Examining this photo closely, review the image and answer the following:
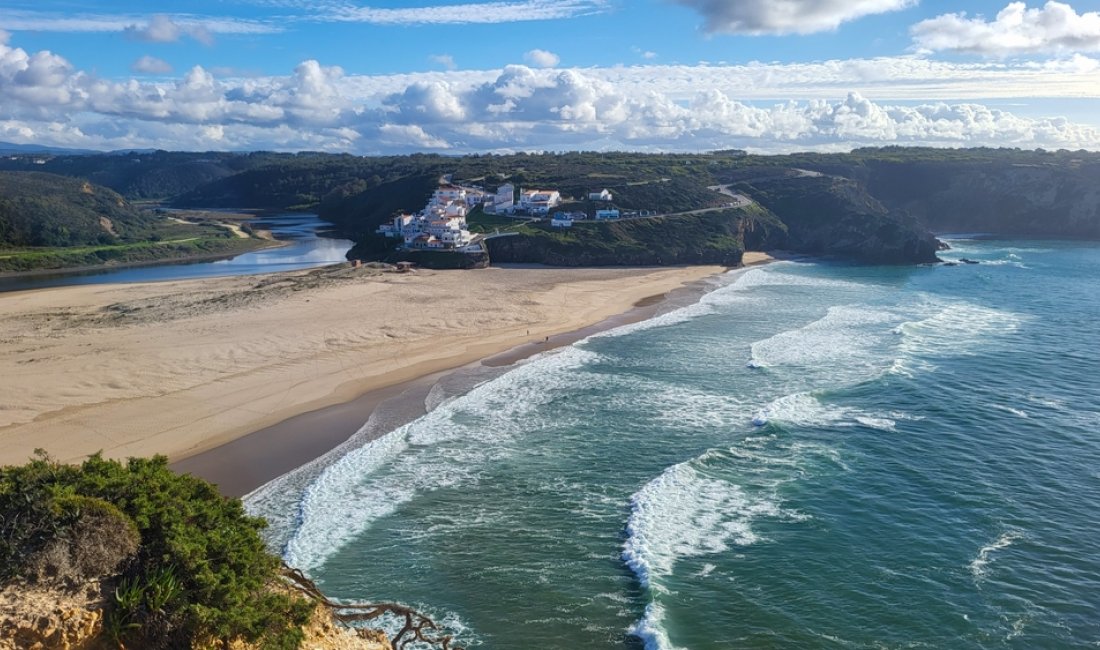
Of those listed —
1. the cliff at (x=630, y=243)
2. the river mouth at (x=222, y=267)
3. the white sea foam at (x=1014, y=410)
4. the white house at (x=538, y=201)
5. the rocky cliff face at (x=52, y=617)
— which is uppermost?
the white house at (x=538, y=201)

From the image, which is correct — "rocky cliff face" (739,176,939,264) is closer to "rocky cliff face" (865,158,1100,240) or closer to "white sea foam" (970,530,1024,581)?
"rocky cliff face" (865,158,1100,240)

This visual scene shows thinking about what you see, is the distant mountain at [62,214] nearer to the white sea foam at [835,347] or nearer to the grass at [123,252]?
the grass at [123,252]

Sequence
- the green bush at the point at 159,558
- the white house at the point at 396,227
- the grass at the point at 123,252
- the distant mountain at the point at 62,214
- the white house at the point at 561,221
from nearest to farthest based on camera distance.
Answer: the green bush at the point at 159,558 → the grass at the point at 123,252 → the white house at the point at 561,221 → the distant mountain at the point at 62,214 → the white house at the point at 396,227

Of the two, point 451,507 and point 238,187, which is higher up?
point 238,187

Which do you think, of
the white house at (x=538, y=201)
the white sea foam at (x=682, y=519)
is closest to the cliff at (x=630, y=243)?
the white house at (x=538, y=201)

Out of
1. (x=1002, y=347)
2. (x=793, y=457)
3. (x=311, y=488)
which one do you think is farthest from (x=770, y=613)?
(x=1002, y=347)

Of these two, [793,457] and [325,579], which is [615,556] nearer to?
[325,579]
